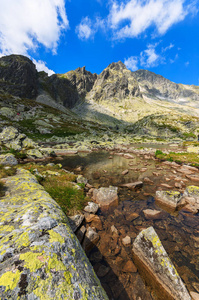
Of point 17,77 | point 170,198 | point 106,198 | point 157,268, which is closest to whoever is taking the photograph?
point 157,268

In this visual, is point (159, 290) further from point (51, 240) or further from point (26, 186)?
point (26, 186)

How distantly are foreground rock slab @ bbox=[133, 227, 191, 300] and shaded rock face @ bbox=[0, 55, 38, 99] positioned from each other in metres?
198

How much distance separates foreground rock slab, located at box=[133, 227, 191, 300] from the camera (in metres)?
4.74

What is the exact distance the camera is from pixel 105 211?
10109mm

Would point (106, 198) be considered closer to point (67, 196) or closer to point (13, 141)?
point (67, 196)

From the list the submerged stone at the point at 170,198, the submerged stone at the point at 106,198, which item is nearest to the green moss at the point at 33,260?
the submerged stone at the point at 106,198

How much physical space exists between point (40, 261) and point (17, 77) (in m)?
221

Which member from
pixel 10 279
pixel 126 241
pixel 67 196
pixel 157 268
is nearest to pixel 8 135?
pixel 67 196

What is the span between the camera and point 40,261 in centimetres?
289

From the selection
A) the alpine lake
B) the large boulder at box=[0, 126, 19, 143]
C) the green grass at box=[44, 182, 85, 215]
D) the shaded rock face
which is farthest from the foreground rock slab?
the shaded rock face

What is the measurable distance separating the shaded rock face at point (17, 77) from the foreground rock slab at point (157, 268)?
198426mm

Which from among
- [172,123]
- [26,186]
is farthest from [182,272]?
[172,123]

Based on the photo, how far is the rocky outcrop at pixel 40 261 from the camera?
7.91 ft

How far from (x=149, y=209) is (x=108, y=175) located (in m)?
9.02
